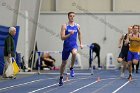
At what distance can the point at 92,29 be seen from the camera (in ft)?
72.5

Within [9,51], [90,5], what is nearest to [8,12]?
[9,51]

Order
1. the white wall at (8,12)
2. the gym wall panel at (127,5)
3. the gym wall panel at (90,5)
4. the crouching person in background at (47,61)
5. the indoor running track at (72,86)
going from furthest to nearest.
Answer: the gym wall panel at (90,5), the gym wall panel at (127,5), the crouching person in background at (47,61), the white wall at (8,12), the indoor running track at (72,86)

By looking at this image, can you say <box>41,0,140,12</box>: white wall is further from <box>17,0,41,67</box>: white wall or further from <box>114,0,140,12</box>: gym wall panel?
<box>17,0,41,67</box>: white wall

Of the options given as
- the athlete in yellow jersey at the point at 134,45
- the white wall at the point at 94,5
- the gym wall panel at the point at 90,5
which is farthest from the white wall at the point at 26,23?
the athlete in yellow jersey at the point at 134,45

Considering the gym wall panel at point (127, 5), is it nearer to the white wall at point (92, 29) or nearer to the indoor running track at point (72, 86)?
the white wall at point (92, 29)

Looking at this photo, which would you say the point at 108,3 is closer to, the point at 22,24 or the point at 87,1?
the point at 87,1

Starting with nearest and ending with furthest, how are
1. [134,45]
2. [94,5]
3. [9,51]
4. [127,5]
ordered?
[134,45] → [9,51] → [127,5] → [94,5]

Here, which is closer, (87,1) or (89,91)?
(89,91)

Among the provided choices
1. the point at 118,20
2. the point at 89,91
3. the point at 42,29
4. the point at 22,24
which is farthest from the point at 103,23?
the point at 89,91

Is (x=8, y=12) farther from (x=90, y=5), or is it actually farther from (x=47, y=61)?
(x=90, y=5)

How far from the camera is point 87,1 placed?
22.2 m

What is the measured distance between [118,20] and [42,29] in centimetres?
413

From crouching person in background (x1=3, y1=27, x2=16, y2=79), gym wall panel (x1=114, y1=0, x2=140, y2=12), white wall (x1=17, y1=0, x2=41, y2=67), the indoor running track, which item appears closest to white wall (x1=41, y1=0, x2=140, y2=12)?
gym wall panel (x1=114, y1=0, x2=140, y2=12)

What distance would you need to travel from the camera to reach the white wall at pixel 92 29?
21.8 metres
